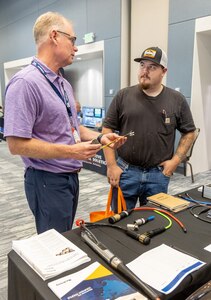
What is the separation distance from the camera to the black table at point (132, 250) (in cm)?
84

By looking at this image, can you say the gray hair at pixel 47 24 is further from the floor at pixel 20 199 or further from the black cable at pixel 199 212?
the floor at pixel 20 199

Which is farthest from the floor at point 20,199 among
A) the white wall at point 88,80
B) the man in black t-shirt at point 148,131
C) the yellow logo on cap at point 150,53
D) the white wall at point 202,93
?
the white wall at point 88,80

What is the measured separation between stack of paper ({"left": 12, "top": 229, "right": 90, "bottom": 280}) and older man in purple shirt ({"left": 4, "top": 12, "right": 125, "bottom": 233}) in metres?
0.36

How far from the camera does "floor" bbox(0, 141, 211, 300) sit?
251 centimetres

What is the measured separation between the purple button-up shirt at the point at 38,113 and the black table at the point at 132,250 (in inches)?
17.4

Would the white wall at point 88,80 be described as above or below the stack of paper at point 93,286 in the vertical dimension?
above

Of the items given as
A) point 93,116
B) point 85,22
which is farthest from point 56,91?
point 85,22

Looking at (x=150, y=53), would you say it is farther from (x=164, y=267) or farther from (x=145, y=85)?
(x=164, y=267)

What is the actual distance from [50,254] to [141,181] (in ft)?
3.23

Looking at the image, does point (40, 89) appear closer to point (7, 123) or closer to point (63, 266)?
point (7, 123)

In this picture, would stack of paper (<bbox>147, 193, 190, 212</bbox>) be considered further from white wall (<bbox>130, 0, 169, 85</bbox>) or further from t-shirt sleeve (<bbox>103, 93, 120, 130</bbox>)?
white wall (<bbox>130, 0, 169, 85</bbox>)

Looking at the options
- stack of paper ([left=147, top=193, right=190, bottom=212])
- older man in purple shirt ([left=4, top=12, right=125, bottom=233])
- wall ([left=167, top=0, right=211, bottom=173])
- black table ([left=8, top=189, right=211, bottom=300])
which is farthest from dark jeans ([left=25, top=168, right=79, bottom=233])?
wall ([left=167, top=0, right=211, bottom=173])

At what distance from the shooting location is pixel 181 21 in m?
4.17

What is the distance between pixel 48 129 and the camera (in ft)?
4.34
